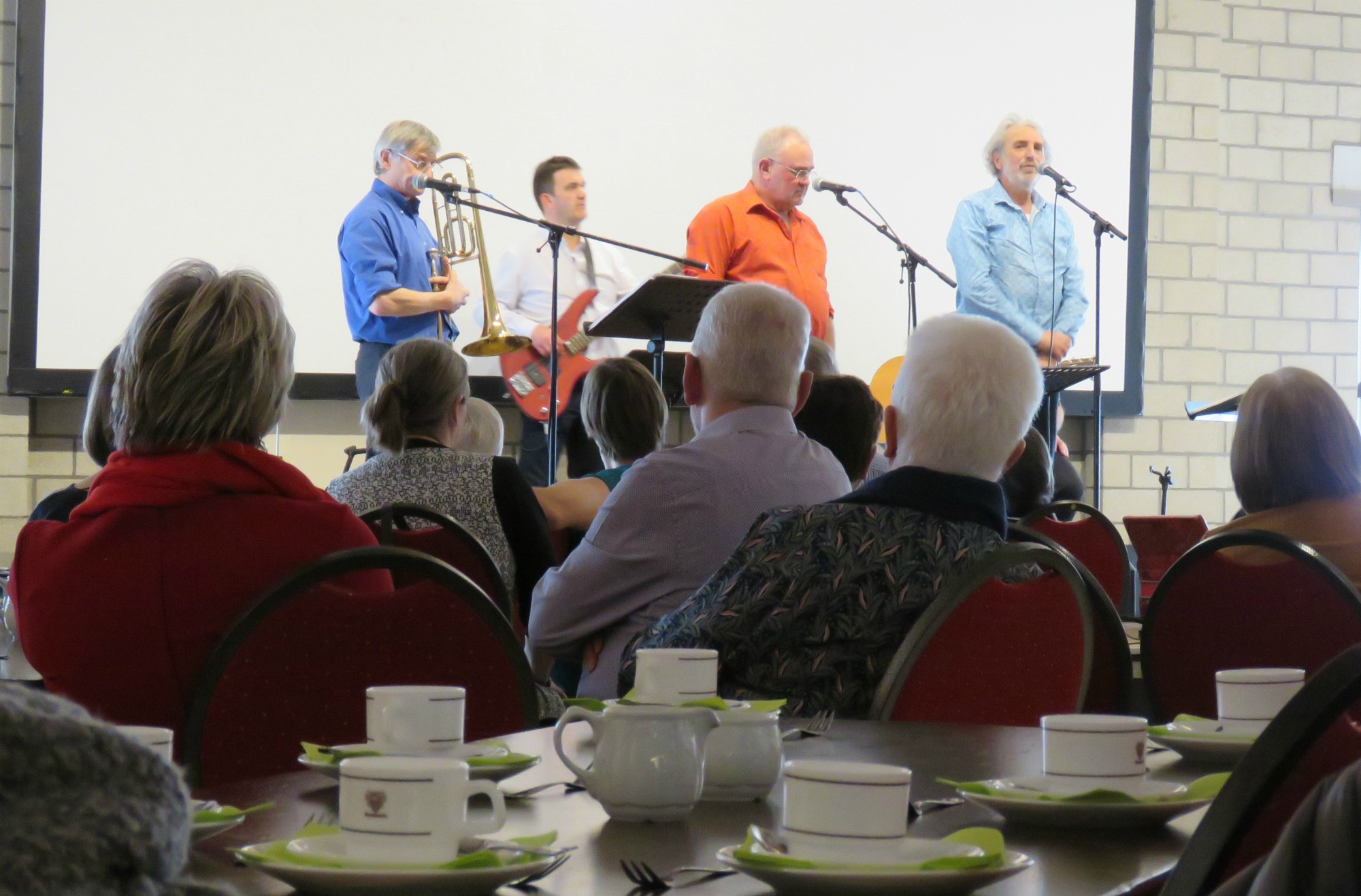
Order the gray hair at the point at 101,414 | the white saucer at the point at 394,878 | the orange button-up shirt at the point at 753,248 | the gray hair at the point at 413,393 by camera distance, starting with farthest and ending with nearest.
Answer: the orange button-up shirt at the point at 753,248 → the gray hair at the point at 413,393 → the gray hair at the point at 101,414 → the white saucer at the point at 394,878

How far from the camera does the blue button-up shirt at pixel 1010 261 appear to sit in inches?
255

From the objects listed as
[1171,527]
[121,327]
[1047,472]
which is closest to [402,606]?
[1047,472]

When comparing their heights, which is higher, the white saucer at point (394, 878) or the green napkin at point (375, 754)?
the white saucer at point (394, 878)

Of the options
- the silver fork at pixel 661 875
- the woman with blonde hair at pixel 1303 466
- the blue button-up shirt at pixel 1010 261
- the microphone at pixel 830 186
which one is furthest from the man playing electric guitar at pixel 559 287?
the silver fork at pixel 661 875

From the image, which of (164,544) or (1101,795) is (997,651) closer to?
(1101,795)

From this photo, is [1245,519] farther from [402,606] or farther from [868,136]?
[868,136]

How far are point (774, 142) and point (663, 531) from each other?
3.97 metres

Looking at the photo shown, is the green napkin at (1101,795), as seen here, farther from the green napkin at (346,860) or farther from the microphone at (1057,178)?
the microphone at (1057,178)

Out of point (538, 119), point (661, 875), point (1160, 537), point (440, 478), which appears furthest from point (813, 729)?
point (538, 119)

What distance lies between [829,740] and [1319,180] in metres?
7.38

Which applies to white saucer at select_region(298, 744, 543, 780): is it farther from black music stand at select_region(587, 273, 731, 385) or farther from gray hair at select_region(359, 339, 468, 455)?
black music stand at select_region(587, 273, 731, 385)

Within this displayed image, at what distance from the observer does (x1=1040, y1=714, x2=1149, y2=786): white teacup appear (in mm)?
1011

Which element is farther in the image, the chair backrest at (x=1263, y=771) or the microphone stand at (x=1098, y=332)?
the microphone stand at (x=1098, y=332)

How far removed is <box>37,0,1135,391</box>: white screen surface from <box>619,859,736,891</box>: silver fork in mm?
5536
